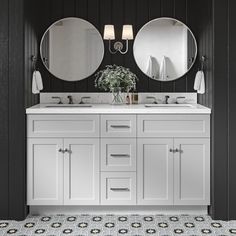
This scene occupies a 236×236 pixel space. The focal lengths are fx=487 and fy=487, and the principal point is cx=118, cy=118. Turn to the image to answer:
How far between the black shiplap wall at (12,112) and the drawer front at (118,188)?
68cm

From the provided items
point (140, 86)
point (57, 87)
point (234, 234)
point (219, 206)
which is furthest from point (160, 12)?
point (234, 234)

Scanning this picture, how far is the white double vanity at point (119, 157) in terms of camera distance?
4.09m

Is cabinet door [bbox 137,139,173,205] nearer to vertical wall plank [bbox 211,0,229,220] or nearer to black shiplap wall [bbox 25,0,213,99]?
vertical wall plank [bbox 211,0,229,220]

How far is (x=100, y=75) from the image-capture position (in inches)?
188

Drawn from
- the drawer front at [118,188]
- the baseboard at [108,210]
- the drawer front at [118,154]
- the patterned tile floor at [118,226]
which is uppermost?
the drawer front at [118,154]

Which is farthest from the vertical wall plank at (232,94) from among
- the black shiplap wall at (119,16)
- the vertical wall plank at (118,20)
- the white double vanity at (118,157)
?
the vertical wall plank at (118,20)

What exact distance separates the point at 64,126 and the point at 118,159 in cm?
53

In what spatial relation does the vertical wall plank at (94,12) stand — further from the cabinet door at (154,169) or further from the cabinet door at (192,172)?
the cabinet door at (192,172)

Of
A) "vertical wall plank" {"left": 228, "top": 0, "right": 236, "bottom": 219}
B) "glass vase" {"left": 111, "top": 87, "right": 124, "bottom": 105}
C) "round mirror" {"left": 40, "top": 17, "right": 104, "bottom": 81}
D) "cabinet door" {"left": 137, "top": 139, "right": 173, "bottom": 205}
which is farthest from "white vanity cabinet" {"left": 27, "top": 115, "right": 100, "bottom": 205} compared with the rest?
"vertical wall plank" {"left": 228, "top": 0, "right": 236, "bottom": 219}

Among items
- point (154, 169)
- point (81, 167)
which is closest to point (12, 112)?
point (81, 167)

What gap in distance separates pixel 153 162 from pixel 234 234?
88 centimetres

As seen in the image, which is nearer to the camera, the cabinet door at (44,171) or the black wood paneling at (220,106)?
the black wood paneling at (220,106)

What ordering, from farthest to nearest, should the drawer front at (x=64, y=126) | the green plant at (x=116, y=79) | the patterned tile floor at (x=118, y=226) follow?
the green plant at (x=116, y=79), the drawer front at (x=64, y=126), the patterned tile floor at (x=118, y=226)

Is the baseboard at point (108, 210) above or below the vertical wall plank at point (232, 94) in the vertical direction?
below
